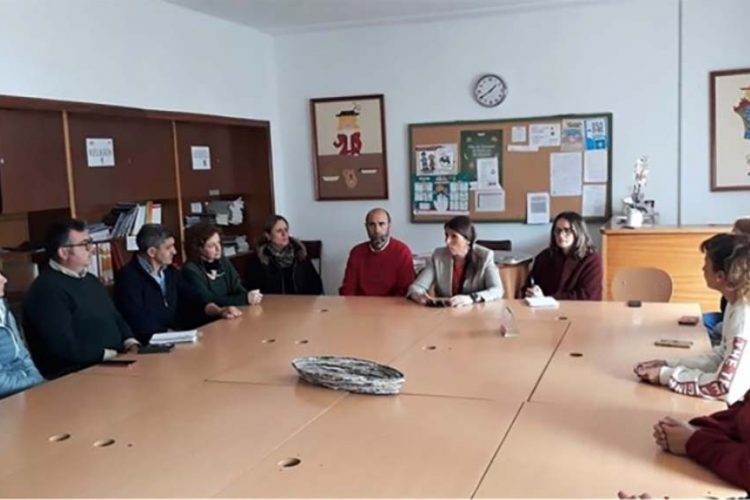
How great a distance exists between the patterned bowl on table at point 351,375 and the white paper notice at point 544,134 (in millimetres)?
3508

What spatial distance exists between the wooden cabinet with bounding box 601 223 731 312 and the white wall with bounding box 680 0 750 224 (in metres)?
0.53

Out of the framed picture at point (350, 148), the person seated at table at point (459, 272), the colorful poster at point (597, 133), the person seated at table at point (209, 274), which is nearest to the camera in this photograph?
the person seated at table at point (459, 272)

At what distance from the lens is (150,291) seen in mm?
4051

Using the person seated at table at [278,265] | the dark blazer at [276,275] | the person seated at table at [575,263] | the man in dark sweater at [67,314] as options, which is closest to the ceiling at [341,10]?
the person seated at table at [278,265]

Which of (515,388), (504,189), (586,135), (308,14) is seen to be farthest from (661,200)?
(515,388)

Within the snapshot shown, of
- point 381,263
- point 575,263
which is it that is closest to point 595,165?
point 575,263

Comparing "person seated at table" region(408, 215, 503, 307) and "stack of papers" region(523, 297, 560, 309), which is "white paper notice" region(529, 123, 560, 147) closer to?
"person seated at table" region(408, 215, 503, 307)

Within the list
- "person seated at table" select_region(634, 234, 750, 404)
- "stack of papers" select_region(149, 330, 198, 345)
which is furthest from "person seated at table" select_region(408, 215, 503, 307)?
"person seated at table" select_region(634, 234, 750, 404)

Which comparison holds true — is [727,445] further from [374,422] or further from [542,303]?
[542,303]

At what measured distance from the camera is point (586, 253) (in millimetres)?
4477

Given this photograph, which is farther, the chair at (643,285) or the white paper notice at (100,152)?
the white paper notice at (100,152)

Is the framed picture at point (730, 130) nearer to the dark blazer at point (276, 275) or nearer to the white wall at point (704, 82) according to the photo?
the white wall at point (704, 82)

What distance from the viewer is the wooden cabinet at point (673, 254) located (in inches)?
189

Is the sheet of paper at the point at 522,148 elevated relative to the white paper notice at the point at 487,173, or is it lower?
elevated
